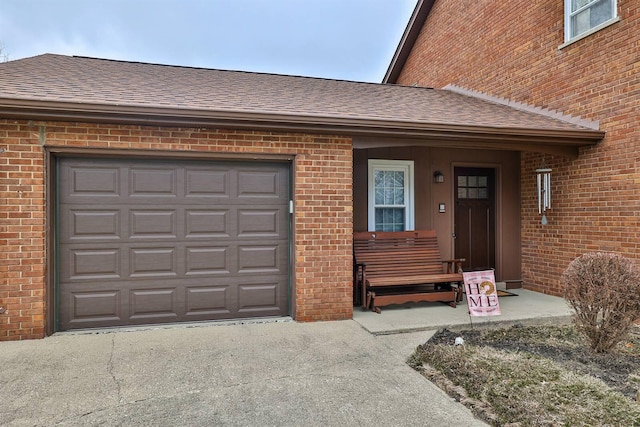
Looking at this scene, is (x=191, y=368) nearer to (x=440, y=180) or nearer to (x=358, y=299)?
(x=358, y=299)

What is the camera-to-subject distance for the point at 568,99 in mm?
7086

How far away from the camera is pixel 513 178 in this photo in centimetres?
822

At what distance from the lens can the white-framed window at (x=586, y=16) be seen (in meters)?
6.39

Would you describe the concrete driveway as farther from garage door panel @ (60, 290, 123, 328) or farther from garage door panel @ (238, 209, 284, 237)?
garage door panel @ (238, 209, 284, 237)

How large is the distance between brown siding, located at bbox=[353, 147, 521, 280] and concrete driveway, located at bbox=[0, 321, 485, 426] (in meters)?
3.15

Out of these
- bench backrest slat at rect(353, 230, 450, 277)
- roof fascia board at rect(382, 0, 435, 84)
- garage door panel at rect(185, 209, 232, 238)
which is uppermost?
roof fascia board at rect(382, 0, 435, 84)

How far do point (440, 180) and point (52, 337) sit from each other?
6.50m

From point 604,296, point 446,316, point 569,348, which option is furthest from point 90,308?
point 604,296

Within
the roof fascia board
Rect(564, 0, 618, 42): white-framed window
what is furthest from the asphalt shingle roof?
the roof fascia board

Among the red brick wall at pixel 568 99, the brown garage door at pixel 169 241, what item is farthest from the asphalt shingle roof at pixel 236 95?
the brown garage door at pixel 169 241

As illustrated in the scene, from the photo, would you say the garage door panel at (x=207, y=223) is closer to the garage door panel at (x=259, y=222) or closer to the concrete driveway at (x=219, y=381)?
the garage door panel at (x=259, y=222)

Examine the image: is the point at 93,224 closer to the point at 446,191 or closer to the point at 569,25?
the point at 446,191

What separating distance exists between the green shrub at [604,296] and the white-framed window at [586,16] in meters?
4.06

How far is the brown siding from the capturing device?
24.1 feet
